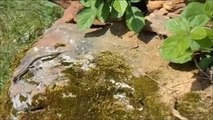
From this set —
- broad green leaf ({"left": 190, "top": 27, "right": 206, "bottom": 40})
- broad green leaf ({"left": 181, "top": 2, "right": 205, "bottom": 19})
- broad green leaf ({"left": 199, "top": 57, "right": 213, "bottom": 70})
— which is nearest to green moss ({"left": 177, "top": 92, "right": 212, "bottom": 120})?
broad green leaf ({"left": 199, "top": 57, "right": 213, "bottom": 70})

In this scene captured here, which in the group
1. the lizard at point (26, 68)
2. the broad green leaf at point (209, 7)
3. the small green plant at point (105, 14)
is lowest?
the lizard at point (26, 68)

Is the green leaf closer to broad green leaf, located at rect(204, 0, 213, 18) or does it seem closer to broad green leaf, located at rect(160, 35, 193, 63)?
broad green leaf, located at rect(160, 35, 193, 63)

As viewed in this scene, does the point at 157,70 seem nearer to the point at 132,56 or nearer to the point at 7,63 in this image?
the point at 132,56

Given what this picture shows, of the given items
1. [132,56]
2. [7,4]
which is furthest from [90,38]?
[7,4]

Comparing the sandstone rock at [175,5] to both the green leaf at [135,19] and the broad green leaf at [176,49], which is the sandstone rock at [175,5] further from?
the broad green leaf at [176,49]

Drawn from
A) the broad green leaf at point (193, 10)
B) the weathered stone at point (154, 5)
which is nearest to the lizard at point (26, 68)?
the weathered stone at point (154, 5)

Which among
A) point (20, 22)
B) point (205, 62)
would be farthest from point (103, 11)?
point (20, 22)
